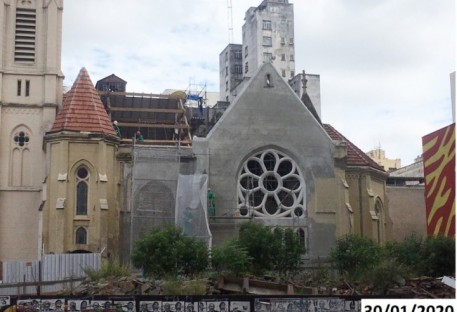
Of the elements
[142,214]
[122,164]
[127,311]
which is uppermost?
[122,164]

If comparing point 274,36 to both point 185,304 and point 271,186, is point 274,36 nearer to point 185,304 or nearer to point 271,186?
point 271,186

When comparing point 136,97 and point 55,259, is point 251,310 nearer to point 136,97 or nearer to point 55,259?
point 55,259

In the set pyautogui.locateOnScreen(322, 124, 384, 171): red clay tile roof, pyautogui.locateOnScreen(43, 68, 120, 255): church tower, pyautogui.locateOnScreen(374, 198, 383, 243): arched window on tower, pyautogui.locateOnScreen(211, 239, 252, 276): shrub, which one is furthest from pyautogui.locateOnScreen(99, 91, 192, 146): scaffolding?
pyautogui.locateOnScreen(211, 239, 252, 276): shrub

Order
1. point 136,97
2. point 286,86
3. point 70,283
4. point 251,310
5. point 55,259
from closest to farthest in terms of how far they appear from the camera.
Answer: point 251,310, point 70,283, point 55,259, point 286,86, point 136,97

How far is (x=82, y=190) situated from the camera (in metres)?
44.7

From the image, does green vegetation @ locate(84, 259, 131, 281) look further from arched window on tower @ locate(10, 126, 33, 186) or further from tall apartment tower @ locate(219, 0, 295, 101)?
tall apartment tower @ locate(219, 0, 295, 101)

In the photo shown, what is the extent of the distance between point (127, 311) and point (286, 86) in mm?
25715

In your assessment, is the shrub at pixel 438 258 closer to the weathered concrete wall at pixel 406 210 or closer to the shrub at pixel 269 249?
the shrub at pixel 269 249

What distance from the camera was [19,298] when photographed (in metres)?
25.4

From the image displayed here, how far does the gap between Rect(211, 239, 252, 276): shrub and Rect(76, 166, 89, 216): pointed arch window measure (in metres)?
9.56

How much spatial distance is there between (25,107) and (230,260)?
64.5ft

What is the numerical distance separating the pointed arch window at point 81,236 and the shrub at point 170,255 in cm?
614

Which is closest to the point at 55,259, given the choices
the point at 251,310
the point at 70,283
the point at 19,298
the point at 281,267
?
the point at 70,283

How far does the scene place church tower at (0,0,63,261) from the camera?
4831 cm
